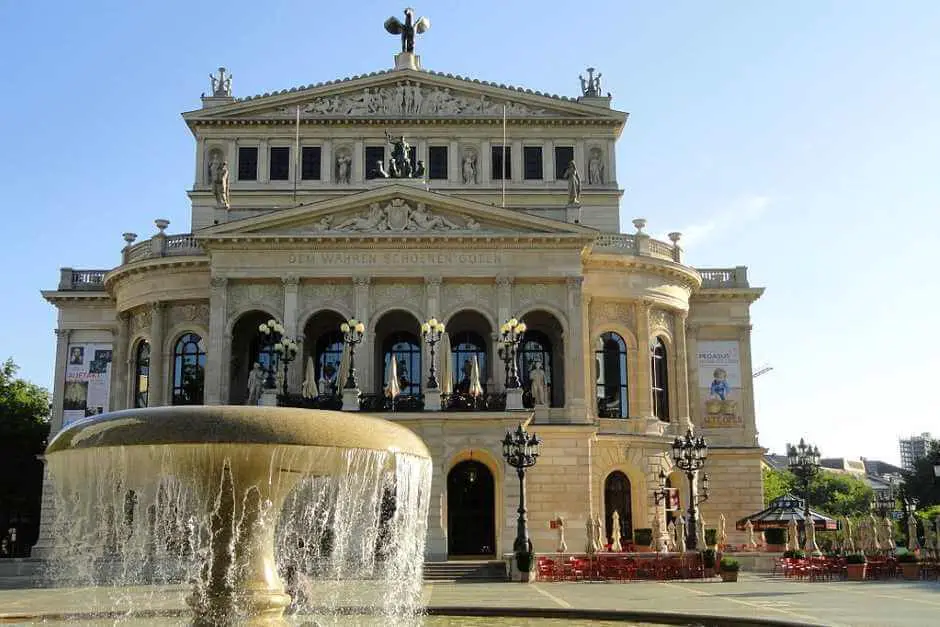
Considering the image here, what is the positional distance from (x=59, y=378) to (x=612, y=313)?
80.1 feet

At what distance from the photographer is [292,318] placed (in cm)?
4166

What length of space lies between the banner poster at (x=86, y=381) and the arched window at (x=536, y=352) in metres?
18.3

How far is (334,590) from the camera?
27.2 metres

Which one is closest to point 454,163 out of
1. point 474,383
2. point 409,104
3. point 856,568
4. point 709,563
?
point 409,104

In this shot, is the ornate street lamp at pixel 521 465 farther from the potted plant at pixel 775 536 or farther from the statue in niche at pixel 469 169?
the statue in niche at pixel 469 169

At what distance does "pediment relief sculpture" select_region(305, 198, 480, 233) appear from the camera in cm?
4166

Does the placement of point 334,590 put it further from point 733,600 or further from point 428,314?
point 428,314

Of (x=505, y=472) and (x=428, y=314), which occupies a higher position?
(x=428, y=314)

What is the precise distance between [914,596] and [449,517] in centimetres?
1918

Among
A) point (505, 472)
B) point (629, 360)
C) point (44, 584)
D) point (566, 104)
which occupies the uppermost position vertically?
point (566, 104)

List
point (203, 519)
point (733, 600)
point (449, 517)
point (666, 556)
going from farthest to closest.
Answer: point (449, 517), point (666, 556), point (733, 600), point (203, 519)

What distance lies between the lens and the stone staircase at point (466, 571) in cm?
3275

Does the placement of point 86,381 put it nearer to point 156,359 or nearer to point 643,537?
point 156,359

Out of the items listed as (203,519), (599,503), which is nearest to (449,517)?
(599,503)
